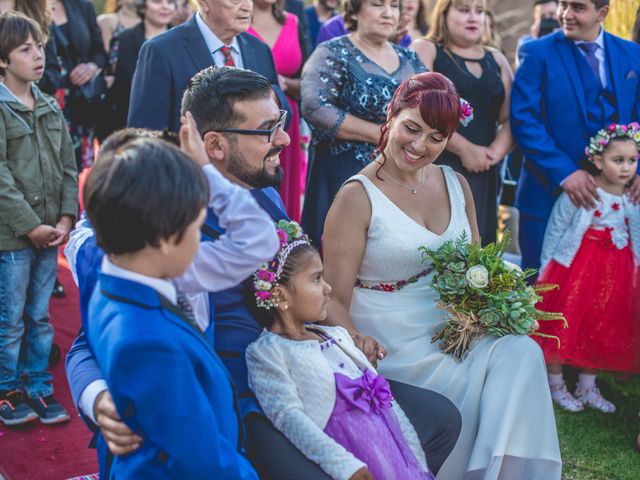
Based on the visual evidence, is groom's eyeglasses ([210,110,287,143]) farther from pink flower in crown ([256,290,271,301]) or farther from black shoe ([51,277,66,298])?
black shoe ([51,277,66,298])

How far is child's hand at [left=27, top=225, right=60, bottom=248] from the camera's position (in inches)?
148

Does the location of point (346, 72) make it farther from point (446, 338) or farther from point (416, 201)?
point (446, 338)

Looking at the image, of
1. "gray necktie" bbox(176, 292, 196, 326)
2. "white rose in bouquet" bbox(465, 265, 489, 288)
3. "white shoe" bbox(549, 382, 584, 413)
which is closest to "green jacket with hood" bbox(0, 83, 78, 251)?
"gray necktie" bbox(176, 292, 196, 326)

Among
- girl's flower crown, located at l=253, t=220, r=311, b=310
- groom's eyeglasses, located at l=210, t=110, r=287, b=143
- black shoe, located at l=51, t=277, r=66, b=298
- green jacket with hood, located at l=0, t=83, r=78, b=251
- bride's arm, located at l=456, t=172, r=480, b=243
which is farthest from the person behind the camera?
black shoe, located at l=51, t=277, r=66, b=298

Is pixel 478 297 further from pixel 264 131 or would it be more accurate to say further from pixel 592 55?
pixel 592 55

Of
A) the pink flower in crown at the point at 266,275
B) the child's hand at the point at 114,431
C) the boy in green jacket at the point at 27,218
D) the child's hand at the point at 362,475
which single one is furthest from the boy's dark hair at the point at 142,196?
the boy in green jacket at the point at 27,218

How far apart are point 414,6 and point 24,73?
3468mm

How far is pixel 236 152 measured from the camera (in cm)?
268

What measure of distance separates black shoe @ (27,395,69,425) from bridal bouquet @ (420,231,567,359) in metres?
1.92

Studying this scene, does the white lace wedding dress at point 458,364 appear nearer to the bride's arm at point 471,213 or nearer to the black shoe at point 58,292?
the bride's arm at point 471,213

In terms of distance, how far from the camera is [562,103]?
4.54 meters

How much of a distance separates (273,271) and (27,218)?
1.77 m

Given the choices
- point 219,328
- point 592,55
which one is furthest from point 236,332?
point 592,55

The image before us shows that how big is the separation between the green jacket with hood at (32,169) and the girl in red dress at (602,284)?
2.75 metres
